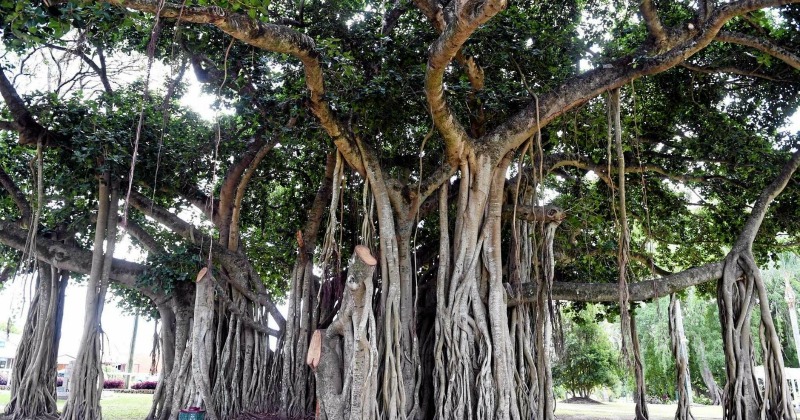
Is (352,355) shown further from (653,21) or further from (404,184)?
(653,21)

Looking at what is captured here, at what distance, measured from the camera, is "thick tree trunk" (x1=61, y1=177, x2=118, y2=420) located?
5781mm

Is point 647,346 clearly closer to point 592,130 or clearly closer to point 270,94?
point 592,130

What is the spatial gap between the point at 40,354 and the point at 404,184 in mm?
4591

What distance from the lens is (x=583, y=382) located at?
17734mm

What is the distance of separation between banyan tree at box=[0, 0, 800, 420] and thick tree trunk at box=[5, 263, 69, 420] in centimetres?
3

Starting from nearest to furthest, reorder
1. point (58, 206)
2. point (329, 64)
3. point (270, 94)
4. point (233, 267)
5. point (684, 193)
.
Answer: point (329, 64), point (270, 94), point (233, 267), point (58, 206), point (684, 193)

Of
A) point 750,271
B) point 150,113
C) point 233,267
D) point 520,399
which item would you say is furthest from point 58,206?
point 750,271

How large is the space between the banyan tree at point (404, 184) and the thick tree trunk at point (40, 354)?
0.03 meters

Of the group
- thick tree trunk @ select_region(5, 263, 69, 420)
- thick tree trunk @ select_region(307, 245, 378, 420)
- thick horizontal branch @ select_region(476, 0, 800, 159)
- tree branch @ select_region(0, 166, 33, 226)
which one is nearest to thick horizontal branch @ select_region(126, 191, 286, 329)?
tree branch @ select_region(0, 166, 33, 226)

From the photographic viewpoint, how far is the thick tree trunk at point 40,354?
6.21 metres

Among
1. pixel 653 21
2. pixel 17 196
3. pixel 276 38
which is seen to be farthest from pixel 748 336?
pixel 17 196

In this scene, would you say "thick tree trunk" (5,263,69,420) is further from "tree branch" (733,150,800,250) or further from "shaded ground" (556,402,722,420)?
"tree branch" (733,150,800,250)

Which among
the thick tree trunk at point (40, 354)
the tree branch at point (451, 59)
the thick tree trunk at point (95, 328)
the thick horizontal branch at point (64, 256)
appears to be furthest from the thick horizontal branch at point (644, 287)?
the thick tree trunk at point (40, 354)

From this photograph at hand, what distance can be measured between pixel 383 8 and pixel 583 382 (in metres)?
15.0
